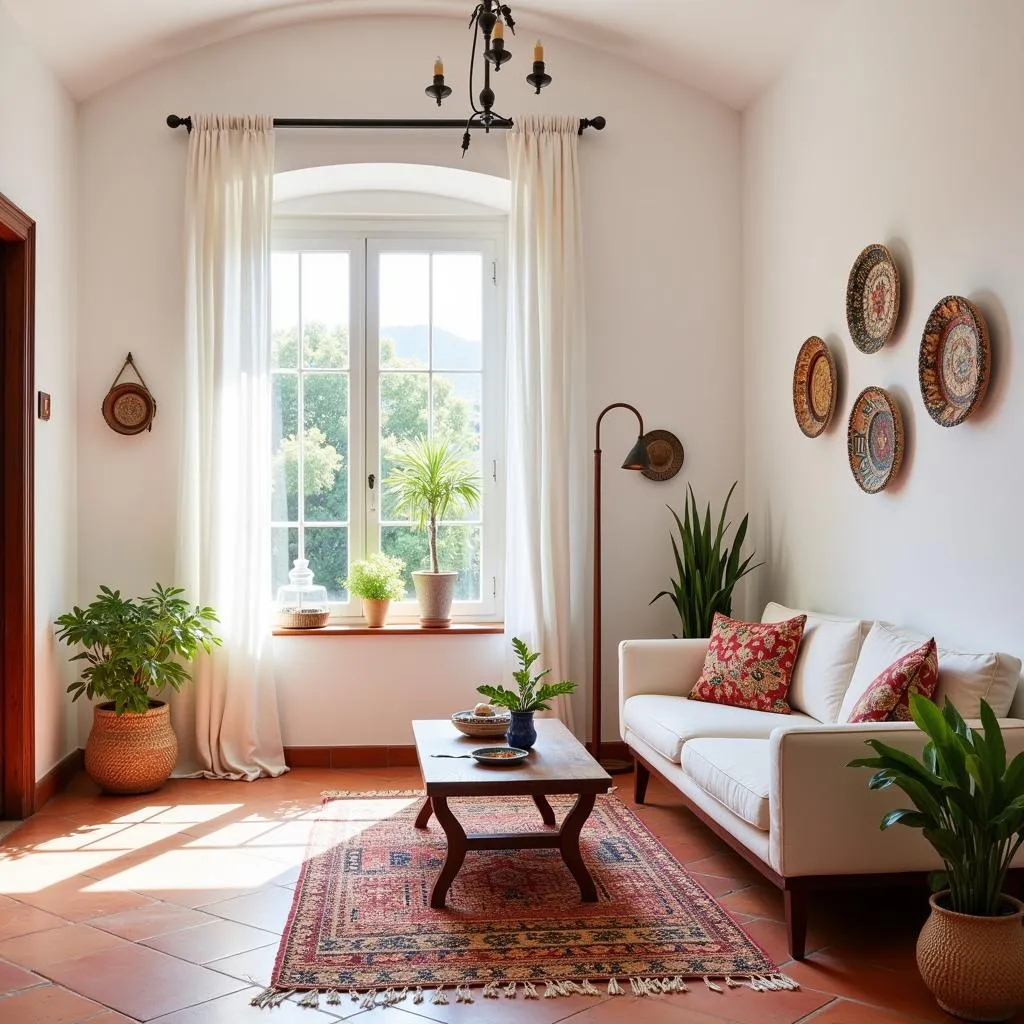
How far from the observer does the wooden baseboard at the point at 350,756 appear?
525 centimetres

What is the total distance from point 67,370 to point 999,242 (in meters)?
3.86

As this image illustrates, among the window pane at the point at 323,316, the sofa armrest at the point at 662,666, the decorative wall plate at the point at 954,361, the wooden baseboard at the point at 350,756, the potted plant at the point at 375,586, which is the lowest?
the wooden baseboard at the point at 350,756

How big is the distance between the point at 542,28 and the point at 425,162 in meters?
0.84

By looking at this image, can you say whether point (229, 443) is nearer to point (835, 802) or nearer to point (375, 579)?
point (375, 579)

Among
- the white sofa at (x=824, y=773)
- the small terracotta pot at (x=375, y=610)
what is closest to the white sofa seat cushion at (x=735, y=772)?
the white sofa at (x=824, y=773)

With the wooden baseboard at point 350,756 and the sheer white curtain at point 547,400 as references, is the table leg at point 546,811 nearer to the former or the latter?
the sheer white curtain at point 547,400

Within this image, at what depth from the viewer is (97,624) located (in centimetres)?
472

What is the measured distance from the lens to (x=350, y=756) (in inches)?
207

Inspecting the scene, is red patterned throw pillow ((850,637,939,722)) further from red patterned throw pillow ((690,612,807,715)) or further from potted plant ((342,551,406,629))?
potted plant ((342,551,406,629))

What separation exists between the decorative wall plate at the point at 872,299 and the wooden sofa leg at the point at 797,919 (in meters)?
1.99

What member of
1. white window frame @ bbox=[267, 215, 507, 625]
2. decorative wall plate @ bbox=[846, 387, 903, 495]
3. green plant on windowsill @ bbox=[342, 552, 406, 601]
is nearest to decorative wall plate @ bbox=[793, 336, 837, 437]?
decorative wall plate @ bbox=[846, 387, 903, 495]

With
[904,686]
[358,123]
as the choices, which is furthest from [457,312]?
[904,686]

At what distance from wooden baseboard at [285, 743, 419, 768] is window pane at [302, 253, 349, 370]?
6.22 ft

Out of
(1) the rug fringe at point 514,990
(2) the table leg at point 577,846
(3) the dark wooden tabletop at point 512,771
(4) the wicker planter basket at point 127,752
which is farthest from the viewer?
(4) the wicker planter basket at point 127,752
